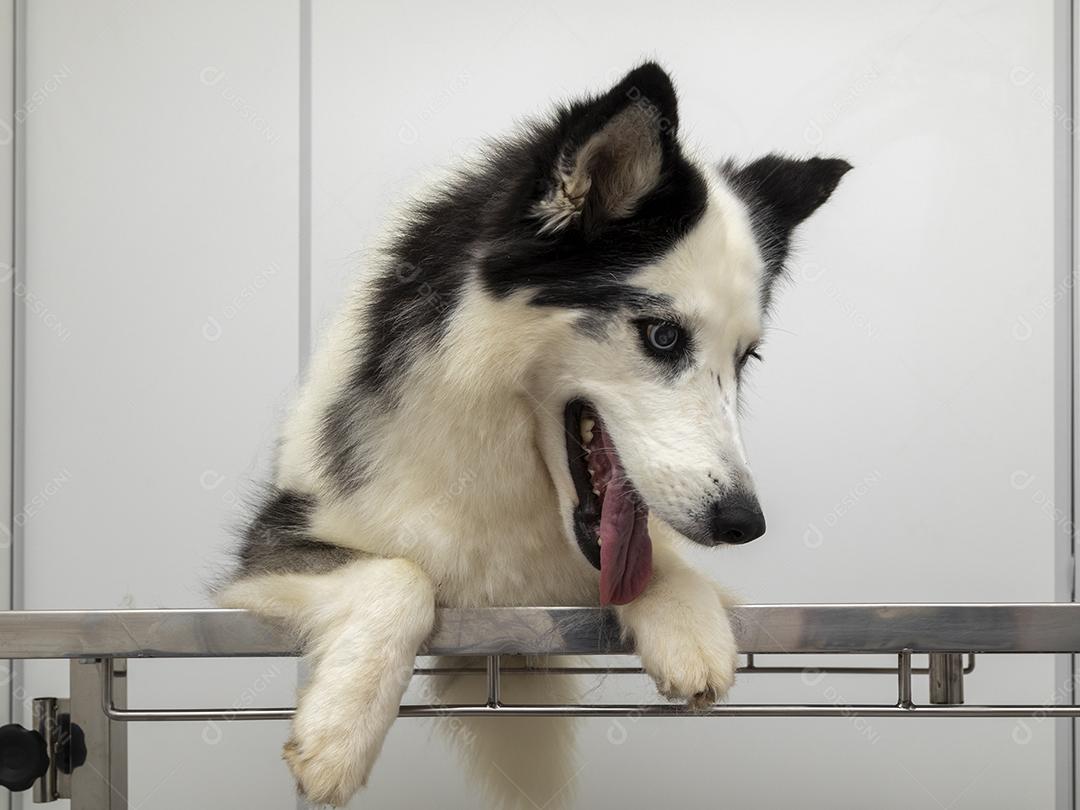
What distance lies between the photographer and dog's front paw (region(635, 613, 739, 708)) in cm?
102

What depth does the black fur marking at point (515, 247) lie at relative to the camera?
→ 42.7 inches

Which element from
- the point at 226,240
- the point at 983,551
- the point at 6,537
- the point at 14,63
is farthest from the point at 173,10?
the point at 983,551

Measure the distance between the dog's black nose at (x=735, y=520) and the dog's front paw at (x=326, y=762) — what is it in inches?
16.5

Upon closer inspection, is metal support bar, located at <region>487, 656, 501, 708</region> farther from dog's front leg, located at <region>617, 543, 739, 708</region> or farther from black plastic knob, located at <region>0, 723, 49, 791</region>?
black plastic knob, located at <region>0, 723, 49, 791</region>

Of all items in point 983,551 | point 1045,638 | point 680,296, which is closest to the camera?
point 1045,638

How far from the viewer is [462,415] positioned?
1184mm

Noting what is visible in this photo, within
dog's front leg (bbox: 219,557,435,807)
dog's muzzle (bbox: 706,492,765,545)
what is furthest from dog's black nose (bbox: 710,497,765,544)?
dog's front leg (bbox: 219,557,435,807)

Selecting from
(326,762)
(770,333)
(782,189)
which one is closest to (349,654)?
(326,762)

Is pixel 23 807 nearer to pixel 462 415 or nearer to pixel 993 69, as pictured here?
pixel 462 415

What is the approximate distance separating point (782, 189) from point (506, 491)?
0.59m

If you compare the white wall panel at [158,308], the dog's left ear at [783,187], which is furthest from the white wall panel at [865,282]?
the dog's left ear at [783,187]

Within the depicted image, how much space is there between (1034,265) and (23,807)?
242cm

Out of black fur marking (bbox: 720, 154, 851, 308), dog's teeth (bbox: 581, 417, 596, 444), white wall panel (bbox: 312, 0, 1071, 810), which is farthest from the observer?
white wall panel (bbox: 312, 0, 1071, 810)

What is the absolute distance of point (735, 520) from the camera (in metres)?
1.02
